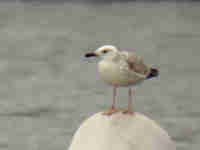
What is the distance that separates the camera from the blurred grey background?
4887 millimetres

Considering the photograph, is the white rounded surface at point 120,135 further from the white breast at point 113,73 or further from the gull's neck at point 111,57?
the gull's neck at point 111,57

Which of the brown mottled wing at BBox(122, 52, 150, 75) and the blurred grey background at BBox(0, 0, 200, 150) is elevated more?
the brown mottled wing at BBox(122, 52, 150, 75)

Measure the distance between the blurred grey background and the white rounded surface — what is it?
1440 mm

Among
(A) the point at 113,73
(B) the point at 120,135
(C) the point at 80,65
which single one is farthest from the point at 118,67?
(C) the point at 80,65

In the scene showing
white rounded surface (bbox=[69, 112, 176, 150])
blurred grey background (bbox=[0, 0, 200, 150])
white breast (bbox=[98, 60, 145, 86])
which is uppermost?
white breast (bbox=[98, 60, 145, 86])

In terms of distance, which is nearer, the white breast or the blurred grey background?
the white breast

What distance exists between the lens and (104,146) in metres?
2.52

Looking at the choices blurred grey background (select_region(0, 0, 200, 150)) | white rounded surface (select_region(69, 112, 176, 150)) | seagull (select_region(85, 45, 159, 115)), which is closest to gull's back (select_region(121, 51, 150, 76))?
seagull (select_region(85, 45, 159, 115))

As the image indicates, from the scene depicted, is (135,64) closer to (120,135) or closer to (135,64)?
(135,64)

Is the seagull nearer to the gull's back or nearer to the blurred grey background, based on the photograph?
the gull's back

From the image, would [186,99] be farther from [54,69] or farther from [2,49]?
[2,49]

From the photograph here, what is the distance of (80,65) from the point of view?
21.7 ft

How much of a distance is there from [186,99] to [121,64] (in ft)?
9.97

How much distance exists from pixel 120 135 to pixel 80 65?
4.09 meters
